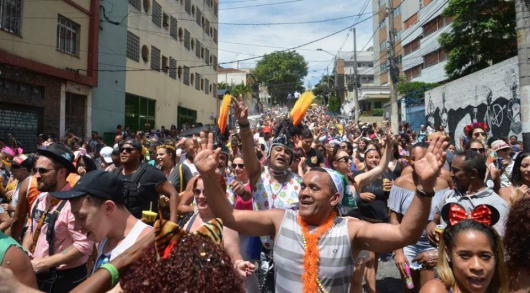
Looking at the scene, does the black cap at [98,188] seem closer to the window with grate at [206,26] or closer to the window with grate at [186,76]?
the window with grate at [186,76]

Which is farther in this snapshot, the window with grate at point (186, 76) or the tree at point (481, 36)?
the window with grate at point (186, 76)

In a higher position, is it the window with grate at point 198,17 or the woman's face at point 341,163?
the window with grate at point 198,17

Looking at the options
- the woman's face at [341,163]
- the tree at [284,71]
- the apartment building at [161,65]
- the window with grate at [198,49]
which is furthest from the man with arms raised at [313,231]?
the tree at [284,71]

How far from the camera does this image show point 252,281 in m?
3.84

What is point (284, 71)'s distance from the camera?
89.5 metres

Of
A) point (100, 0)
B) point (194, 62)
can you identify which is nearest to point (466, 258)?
point (100, 0)

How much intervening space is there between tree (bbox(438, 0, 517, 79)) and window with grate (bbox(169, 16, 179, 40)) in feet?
60.1

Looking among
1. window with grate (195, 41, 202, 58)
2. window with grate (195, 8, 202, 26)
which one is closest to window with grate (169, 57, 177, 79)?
window with grate (195, 41, 202, 58)

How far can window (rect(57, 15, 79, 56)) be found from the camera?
56.6 feet

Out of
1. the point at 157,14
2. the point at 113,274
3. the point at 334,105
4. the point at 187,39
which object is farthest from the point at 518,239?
the point at 334,105

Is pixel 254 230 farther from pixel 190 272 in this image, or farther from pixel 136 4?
pixel 136 4

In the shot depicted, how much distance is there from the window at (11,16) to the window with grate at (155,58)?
11.9 m

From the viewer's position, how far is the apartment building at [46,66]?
1442 cm

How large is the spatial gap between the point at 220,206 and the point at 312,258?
0.71 metres
